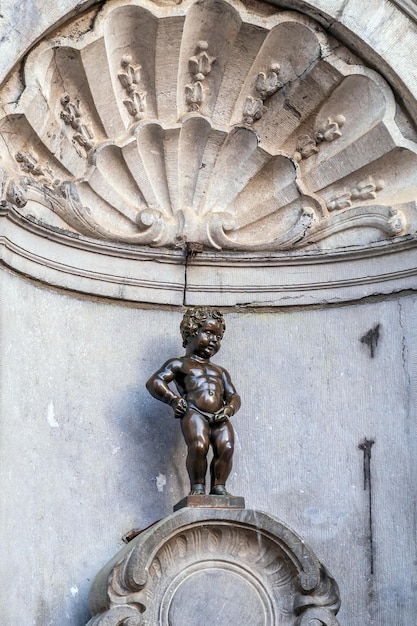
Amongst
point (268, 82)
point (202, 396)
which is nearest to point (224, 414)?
point (202, 396)

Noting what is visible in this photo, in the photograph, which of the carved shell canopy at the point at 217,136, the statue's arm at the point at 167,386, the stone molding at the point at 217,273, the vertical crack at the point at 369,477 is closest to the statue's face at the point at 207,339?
the statue's arm at the point at 167,386

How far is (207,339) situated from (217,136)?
1.23m

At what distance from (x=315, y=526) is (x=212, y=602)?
0.85 metres

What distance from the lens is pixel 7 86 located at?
5918 millimetres

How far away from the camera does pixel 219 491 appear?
5.57 metres

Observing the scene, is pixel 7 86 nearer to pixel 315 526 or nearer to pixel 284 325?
pixel 284 325

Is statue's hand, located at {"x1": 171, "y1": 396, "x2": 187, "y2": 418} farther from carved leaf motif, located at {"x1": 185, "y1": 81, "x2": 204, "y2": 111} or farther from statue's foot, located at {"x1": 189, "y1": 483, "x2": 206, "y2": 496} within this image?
carved leaf motif, located at {"x1": 185, "y1": 81, "x2": 204, "y2": 111}

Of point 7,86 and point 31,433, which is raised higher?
point 7,86

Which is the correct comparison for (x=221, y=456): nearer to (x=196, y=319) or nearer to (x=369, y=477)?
(x=196, y=319)

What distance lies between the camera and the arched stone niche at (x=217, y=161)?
6.22 metres

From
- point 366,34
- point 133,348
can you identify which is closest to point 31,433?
Result: point 133,348

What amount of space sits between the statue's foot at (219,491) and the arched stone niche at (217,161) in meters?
1.18

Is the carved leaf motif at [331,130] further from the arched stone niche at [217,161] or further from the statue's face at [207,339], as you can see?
the statue's face at [207,339]

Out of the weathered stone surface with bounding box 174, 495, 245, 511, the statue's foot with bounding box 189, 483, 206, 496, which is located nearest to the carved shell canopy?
the statue's foot with bounding box 189, 483, 206, 496
